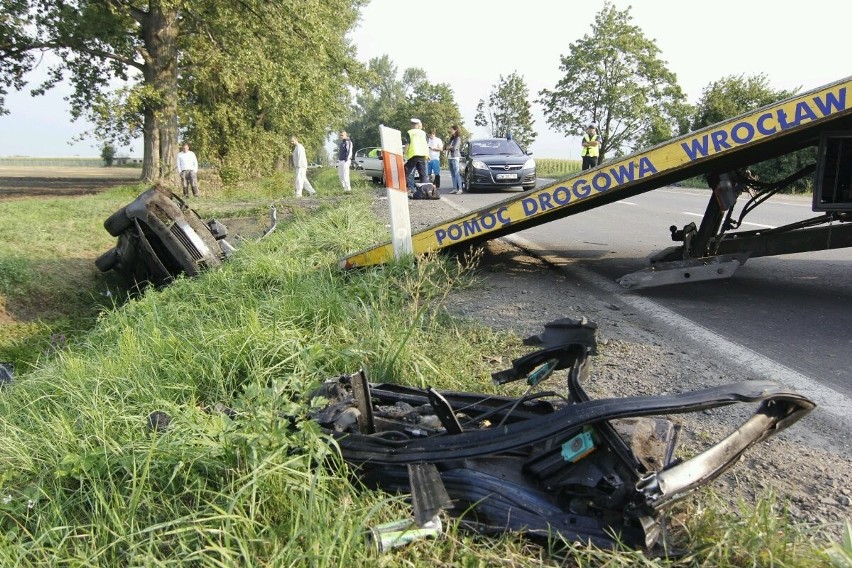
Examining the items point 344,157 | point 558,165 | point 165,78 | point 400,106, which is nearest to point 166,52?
point 165,78

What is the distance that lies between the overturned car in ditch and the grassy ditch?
3.01 metres

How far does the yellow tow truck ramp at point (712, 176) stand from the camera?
4254mm

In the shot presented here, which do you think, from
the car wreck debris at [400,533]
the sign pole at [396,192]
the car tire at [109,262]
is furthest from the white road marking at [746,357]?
the car tire at [109,262]

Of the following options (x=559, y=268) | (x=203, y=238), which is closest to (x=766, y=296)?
(x=559, y=268)

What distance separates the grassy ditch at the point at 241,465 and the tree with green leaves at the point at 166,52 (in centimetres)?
1694

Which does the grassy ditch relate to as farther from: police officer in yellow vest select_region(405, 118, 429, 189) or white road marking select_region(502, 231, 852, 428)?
police officer in yellow vest select_region(405, 118, 429, 189)

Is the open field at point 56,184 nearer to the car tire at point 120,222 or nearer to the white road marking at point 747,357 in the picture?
the car tire at point 120,222

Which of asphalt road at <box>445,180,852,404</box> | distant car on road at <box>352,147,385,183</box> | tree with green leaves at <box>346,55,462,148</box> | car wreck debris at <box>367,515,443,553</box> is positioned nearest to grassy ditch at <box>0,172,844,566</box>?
car wreck debris at <box>367,515,443,553</box>

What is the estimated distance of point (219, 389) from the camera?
349 cm

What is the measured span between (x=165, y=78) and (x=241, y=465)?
21.6 metres

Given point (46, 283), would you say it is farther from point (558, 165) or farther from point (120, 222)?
point (558, 165)

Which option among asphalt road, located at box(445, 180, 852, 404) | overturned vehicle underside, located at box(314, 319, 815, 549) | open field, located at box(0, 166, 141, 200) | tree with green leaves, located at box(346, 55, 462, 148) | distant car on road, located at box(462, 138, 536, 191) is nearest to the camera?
overturned vehicle underside, located at box(314, 319, 815, 549)

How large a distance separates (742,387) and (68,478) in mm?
2613

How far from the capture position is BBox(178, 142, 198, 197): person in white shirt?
2061cm
